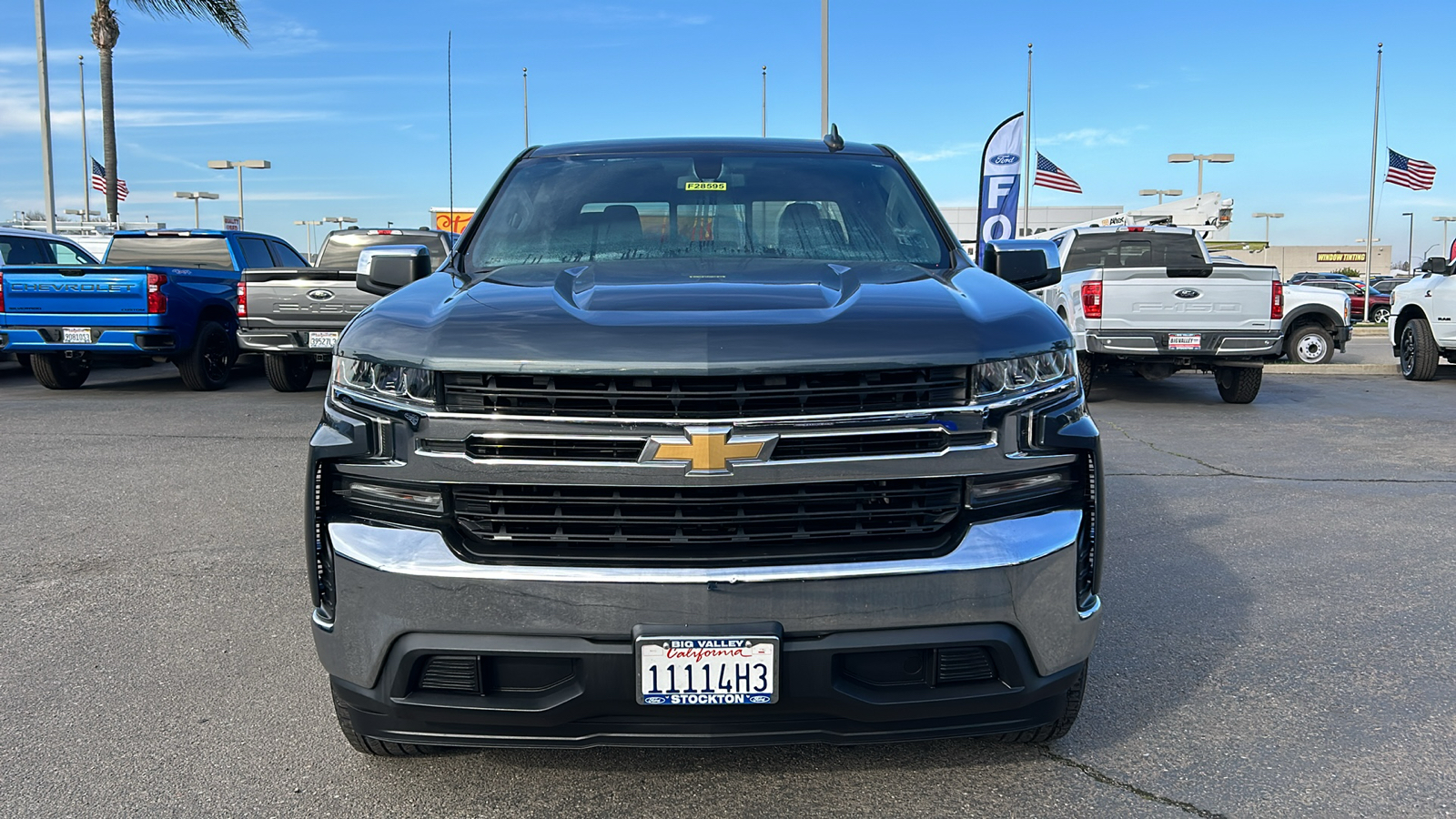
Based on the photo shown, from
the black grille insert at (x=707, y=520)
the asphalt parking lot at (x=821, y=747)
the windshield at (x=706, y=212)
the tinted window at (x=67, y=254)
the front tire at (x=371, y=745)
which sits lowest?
the asphalt parking lot at (x=821, y=747)

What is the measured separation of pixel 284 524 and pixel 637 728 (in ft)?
13.4

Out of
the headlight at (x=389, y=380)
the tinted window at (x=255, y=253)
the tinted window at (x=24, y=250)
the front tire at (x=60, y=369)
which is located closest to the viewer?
the headlight at (x=389, y=380)

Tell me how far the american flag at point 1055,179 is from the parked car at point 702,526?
28017 mm

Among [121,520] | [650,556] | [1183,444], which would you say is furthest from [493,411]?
[1183,444]

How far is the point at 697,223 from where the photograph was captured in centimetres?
390

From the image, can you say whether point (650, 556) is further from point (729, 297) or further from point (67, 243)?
point (67, 243)

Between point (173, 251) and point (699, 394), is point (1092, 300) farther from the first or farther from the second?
point (173, 251)

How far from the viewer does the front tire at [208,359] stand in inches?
486

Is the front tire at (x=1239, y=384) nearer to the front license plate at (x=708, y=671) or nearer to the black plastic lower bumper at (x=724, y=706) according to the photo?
the black plastic lower bumper at (x=724, y=706)

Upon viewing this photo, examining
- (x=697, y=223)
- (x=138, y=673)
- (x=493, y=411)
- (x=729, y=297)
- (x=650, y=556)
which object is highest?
(x=697, y=223)

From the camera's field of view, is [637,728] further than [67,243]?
No

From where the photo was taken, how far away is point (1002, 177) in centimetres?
1783

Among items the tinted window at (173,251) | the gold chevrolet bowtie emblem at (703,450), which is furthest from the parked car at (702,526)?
the tinted window at (173,251)

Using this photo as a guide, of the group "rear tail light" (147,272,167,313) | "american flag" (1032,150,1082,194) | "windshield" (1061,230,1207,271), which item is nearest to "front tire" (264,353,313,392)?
"rear tail light" (147,272,167,313)
